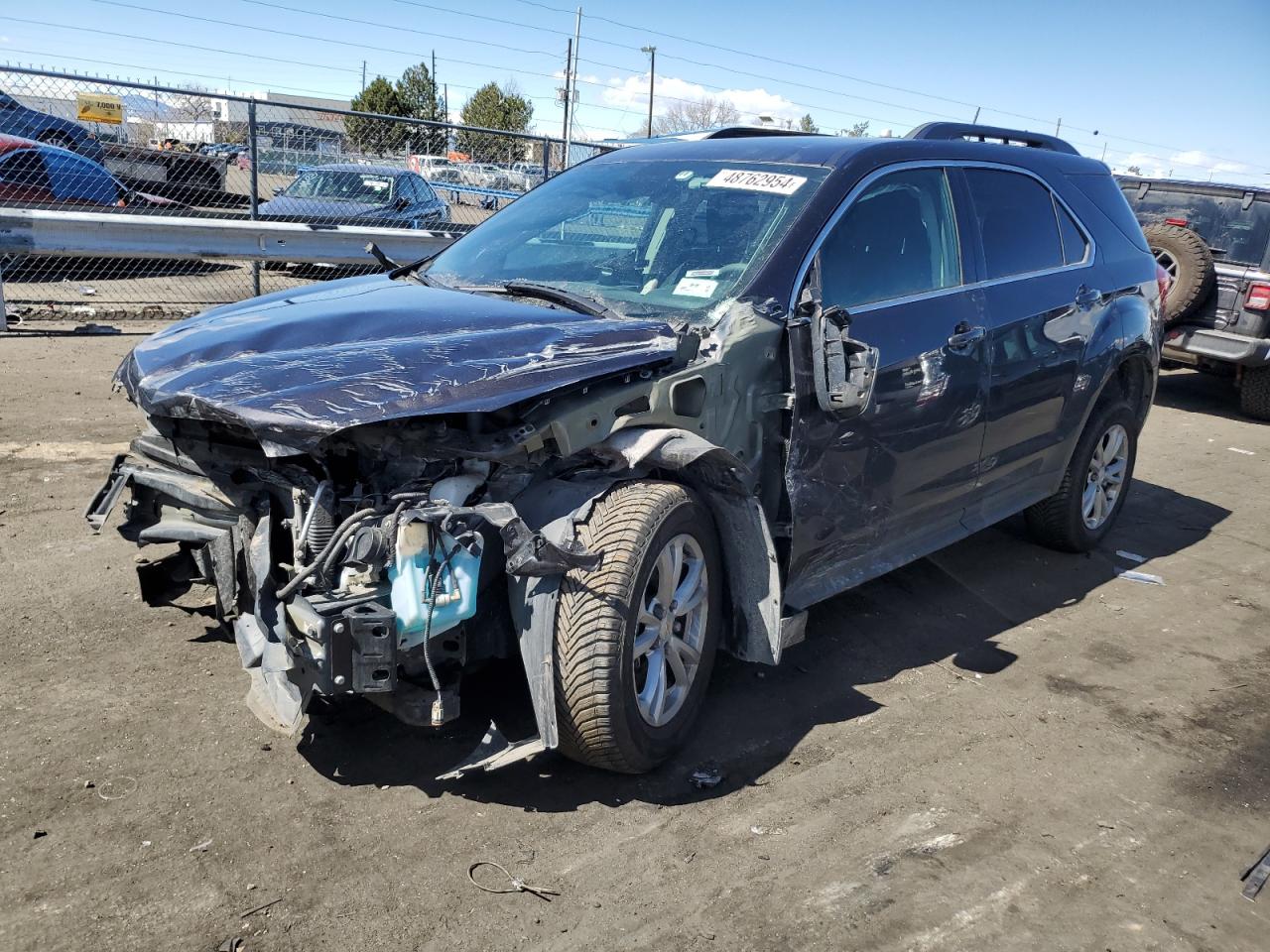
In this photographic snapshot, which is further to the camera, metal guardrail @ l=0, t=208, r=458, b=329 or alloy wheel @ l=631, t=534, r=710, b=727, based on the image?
metal guardrail @ l=0, t=208, r=458, b=329

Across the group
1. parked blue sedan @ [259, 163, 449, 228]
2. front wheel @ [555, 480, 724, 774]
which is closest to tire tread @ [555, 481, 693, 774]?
front wheel @ [555, 480, 724, 774]

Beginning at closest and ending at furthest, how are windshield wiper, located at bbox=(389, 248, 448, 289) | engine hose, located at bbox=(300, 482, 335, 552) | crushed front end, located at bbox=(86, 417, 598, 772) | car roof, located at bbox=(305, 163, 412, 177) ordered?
crushed front end, located at bbox=(86, 417, 598, 772), engine hose, located at bbox=(300, 482, 335, 552), windshield wiper, located at bbox=(389, 248, 448, 289), car roof, located at bbox=(305, 163, 412, 177)

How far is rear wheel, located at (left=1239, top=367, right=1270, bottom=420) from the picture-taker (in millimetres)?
10500

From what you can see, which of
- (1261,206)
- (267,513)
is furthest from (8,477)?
(1261,206)

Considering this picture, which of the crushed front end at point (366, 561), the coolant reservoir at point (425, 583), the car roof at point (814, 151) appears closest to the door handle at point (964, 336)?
the car roof at point (814, 151)

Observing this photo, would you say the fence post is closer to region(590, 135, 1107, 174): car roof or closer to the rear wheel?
region(590, 135, 1107, 174): car roof

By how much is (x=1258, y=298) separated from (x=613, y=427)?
929 cm

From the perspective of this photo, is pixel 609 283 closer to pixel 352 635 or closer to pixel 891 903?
pixel 352 635

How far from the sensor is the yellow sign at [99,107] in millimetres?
9961

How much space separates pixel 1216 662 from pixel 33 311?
32.9ft

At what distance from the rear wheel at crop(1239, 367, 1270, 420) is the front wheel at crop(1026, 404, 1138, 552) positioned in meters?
5.44

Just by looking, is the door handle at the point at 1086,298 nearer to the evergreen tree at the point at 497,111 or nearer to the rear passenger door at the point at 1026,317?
the rear passenger door at the point at 1026,317

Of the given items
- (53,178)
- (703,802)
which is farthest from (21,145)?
(703,802)

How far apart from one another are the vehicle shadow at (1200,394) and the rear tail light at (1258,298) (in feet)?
3.64
